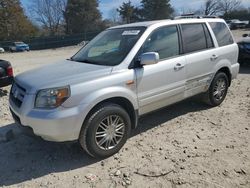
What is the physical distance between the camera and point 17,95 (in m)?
4.23

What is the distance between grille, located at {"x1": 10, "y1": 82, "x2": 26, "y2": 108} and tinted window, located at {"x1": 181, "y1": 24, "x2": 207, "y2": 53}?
2.75 meters

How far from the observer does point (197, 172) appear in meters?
3.80

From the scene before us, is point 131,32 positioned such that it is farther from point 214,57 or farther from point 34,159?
point 34,159

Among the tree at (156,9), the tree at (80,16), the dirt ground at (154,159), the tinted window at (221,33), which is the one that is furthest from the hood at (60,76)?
the tree at (156,9)

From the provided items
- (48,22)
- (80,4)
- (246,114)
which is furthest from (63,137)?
(48,22)

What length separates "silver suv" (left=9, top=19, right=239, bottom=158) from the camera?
3791 mm

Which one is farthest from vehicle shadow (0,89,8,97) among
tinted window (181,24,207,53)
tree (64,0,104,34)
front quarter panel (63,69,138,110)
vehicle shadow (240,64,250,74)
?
tree (64,0,104,34)

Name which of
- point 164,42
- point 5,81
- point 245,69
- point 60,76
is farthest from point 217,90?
point 245,69

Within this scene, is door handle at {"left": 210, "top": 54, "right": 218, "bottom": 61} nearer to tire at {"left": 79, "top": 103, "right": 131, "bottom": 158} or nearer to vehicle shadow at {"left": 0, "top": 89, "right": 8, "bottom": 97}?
tire at {"left": 79, "top": 103, "right": 131, "bottom": 158}

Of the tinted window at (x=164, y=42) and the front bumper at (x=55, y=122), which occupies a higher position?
the tinted window at (x=164, y=42)

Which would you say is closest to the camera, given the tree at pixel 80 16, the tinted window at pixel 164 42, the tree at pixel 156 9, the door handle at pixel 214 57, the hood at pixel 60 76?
the hood at pixel 60 76

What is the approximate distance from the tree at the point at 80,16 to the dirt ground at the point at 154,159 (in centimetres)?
5211

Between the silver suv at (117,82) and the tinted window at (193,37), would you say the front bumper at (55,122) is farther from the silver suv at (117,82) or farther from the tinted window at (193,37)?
the tinted window at (193,37)

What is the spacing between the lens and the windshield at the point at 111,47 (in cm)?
453
